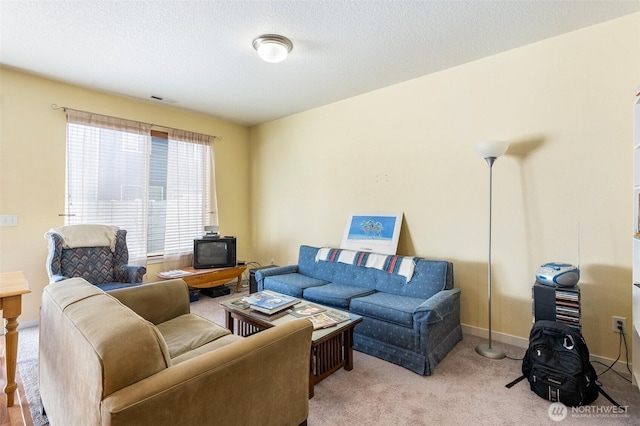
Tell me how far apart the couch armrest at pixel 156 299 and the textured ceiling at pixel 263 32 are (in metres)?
1.96

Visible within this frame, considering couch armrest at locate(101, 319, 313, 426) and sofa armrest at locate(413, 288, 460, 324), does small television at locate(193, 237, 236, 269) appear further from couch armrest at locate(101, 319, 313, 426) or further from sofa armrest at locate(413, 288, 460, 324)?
couch armrest at locate(101, 319, 313, 426)

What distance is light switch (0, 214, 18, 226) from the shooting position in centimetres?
305

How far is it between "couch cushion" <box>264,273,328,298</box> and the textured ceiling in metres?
2.19

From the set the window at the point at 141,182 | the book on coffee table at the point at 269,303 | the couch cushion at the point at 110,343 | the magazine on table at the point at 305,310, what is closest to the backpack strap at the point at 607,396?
the magazine on table at the point at 305,310

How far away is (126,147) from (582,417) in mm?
4918

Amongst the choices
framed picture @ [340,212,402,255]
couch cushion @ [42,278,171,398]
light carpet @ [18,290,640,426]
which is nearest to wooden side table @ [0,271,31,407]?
light carpet @ [18,290,640,426]

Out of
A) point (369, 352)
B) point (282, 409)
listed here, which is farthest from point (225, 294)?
point (282, 409)

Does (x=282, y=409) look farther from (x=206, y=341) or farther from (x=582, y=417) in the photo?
(x=582, y=417)

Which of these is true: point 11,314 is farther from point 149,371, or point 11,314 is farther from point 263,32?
point 263,32

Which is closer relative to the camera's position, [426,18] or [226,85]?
[426,18]

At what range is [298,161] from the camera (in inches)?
177

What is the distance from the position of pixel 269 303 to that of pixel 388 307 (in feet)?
3.14

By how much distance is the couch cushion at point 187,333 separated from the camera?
69.5 inches

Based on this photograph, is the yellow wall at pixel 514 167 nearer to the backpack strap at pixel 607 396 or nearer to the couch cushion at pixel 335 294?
the backpack strap at pixel 607 396
